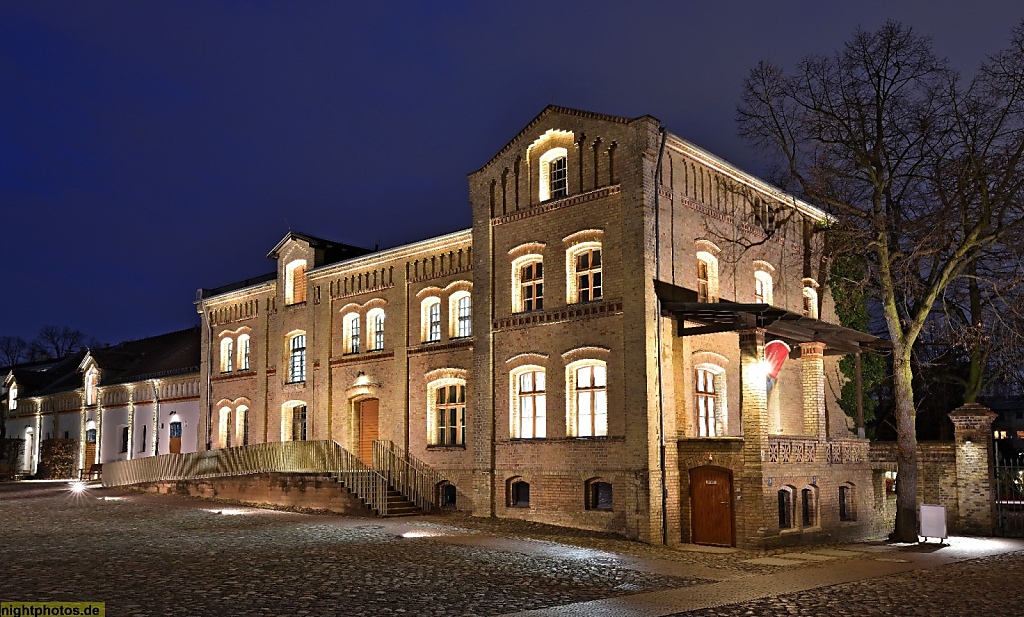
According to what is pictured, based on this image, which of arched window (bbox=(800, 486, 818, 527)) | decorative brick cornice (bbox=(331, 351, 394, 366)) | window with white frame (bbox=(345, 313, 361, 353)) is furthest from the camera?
window with white frame (bbox=(345, 313, 361, 353))

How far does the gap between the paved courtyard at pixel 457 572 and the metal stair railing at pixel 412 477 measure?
266 cm

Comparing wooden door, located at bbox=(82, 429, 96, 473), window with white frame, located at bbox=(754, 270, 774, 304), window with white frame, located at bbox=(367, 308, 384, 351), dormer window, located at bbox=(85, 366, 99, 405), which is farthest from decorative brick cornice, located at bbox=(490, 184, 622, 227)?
wooden door, located at bbox=(82, 429, 96, 473)

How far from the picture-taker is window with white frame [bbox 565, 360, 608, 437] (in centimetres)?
2161

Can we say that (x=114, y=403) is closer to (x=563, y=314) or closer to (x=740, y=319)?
(x=563, y=314)

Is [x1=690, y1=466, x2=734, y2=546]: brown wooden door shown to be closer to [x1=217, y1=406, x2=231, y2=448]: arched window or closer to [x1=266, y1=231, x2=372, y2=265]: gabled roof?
[x1=266, y1=231, x2=372, y2=265]: gabled roof

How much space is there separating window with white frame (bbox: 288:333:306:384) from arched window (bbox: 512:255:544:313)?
1054cm

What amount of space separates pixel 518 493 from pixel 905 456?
9443 mm

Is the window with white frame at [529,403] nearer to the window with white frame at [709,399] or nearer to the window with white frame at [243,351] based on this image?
the window with white frame at [709,399]

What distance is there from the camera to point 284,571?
571 inches

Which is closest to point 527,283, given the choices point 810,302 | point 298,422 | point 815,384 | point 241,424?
point 815,384

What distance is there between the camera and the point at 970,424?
23.4 metres

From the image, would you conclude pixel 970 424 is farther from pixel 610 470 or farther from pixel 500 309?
pixel 500 309

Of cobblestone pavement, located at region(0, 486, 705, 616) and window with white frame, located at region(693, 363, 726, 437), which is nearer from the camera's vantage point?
cobblestone pavement, located at region(0, 486, 705, 616)

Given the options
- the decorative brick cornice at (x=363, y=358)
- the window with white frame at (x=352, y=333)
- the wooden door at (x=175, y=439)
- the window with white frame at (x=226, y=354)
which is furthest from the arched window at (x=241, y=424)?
→ the window with white frame at (x=352, y=333)
